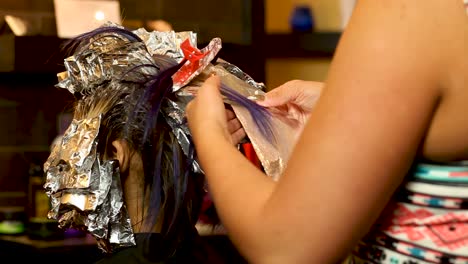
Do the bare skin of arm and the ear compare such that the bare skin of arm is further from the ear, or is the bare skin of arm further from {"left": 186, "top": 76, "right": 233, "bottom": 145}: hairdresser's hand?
the ear

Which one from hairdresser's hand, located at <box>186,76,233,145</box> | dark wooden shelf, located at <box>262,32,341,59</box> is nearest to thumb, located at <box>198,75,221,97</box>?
hairdresser's hand, located at <box>186,76,233,145</box>

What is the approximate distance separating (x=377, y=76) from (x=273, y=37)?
2342mm

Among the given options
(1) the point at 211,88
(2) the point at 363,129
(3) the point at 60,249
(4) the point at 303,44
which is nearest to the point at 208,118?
(1) the point at 211,88

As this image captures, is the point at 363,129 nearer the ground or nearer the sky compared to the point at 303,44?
nearer the sky

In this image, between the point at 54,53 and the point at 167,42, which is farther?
the point at 54,53

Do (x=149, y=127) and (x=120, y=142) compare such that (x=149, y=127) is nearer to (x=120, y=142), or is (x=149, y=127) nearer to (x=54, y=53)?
(x=120, y=142)

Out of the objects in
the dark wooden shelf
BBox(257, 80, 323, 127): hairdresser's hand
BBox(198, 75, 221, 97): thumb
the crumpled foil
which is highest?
BBox(198, 75, 221, 97): thumb

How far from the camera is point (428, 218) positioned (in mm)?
790

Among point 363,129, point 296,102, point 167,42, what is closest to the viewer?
point 363,129

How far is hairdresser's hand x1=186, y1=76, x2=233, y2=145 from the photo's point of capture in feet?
2.78

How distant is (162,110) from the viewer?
48.1 inches

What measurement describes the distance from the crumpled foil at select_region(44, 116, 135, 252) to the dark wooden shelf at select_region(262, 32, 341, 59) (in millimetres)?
1792

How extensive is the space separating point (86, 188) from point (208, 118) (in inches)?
17.5

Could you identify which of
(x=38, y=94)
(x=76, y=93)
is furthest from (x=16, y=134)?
(x=76, y=93)
